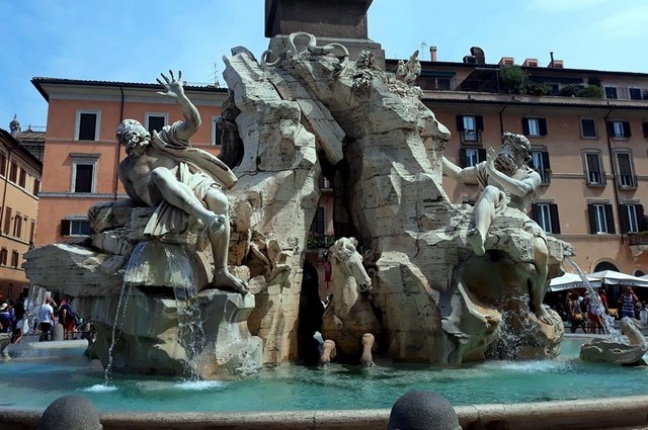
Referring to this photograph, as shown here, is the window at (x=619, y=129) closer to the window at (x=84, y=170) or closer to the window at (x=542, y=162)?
the window at (x=542, y=162)

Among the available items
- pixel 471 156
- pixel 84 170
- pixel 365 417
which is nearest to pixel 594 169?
pixel 471 156

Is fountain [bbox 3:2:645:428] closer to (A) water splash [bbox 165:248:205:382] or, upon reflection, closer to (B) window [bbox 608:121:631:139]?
(A) water splash [bbox 165:248:205:382]

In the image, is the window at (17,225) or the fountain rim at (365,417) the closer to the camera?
the fountain rim at (365,417)

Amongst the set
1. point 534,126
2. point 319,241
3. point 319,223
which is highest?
Answer: point 534,126

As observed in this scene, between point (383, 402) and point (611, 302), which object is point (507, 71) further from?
point (383, 402)

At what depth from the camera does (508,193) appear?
8.22 m

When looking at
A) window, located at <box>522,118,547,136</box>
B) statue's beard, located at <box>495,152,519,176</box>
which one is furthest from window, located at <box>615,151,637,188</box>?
statue's beard, located at <box>495,152,519,176</box>

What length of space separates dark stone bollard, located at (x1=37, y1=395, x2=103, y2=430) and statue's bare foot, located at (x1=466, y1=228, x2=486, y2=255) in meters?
5.55

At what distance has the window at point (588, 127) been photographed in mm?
31297

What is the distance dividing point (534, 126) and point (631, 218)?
7.12 meters

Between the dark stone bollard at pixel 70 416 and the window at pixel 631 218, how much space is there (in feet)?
105

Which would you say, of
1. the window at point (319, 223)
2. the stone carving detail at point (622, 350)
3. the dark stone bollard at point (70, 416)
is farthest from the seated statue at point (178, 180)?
the window at point (319, 223)

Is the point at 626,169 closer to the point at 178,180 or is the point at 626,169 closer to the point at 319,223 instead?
the point at 319,223

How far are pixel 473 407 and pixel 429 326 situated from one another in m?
3.71
